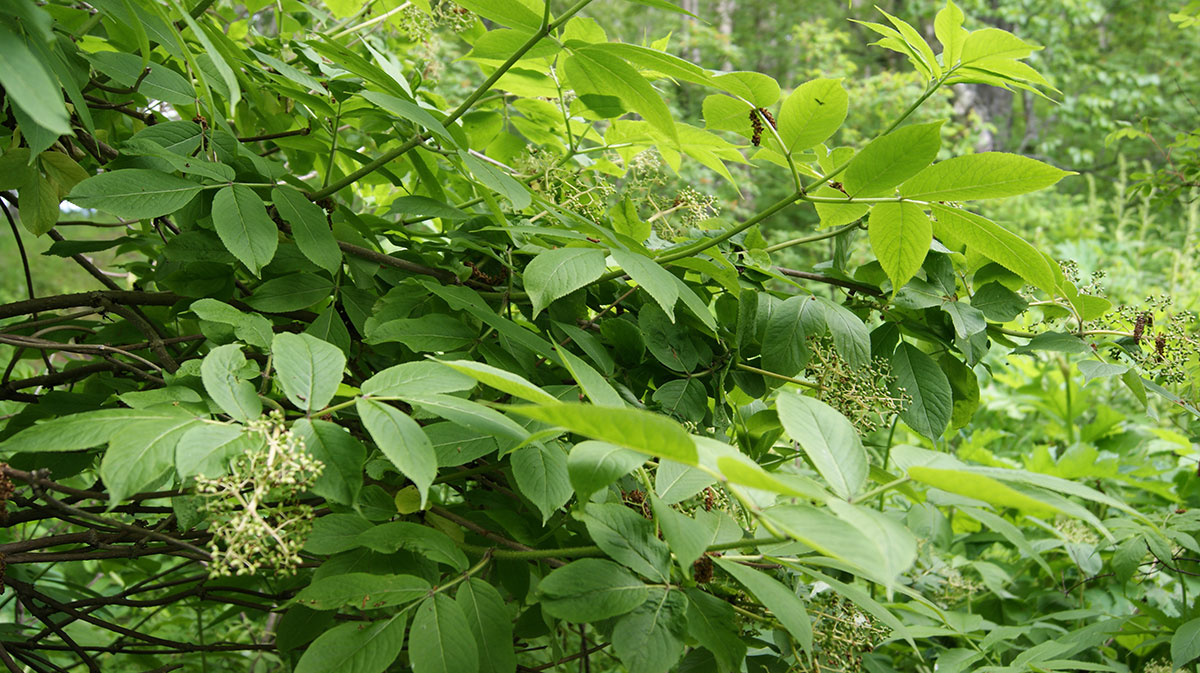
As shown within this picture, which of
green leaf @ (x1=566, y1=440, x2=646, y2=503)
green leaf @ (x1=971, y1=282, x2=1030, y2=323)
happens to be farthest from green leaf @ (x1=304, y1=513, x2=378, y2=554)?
green leaf @ (x1=971, y1=282, x2=1030, y2=323)

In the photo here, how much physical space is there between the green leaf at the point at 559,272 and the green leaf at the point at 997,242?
0.34 m

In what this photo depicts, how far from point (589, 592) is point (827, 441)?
0.22 metres

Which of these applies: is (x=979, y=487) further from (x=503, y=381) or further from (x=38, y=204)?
(x=38, y=204)

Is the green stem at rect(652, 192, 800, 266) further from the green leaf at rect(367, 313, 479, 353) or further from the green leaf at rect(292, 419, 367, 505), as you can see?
the green leaf at rect(292, 419, 367, 505)

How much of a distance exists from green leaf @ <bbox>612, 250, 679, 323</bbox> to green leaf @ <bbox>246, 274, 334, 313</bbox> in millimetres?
334

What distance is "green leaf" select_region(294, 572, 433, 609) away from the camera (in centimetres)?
66

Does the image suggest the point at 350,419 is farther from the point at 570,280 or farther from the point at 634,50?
the point at 634,50

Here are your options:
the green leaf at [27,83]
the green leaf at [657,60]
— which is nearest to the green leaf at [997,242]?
the green leaf at [657,60]

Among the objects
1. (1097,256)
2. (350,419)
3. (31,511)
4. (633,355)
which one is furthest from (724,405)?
(1097,256)

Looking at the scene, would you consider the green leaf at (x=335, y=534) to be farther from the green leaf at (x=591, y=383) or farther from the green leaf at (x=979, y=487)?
the green leaf at (x=979, y=487)

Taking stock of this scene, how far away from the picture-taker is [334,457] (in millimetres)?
591

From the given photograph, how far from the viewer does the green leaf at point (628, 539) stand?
67cm

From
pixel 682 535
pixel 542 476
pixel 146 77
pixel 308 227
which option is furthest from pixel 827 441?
pixel 146 77

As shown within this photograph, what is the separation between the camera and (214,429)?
0.56 m
